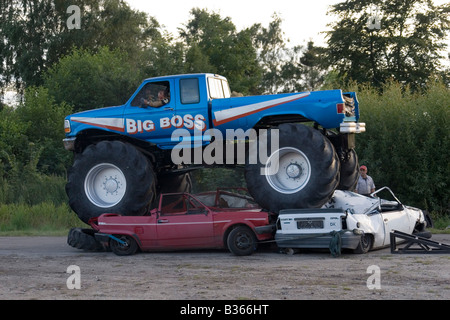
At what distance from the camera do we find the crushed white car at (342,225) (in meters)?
11.9

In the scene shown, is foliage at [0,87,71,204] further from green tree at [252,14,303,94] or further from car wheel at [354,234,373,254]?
green tree at [252,14,303,94]

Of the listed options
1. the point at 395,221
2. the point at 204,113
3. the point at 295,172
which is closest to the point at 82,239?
the point at 204,113

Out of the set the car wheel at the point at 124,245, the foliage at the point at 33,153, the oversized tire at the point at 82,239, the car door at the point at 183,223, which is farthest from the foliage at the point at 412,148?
the foliage at the point at 33,153

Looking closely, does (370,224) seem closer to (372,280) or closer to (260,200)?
(260,200)

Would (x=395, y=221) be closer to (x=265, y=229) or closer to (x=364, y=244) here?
(x=364, y=244)

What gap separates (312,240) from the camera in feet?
39.8

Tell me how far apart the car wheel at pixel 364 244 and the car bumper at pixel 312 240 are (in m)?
0.33

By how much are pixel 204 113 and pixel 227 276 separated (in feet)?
14.0

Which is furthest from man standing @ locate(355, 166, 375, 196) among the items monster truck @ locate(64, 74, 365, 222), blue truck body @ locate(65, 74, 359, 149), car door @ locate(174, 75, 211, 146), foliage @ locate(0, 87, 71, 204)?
foliage @ locate(0, 87, 71, 204)

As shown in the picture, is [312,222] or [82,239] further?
[82,239]

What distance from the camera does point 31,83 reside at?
41750 mm

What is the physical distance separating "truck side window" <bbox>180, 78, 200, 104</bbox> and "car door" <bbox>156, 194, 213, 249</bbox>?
1.96 m

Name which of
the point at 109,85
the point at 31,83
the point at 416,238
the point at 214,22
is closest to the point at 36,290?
the point at 416,238
